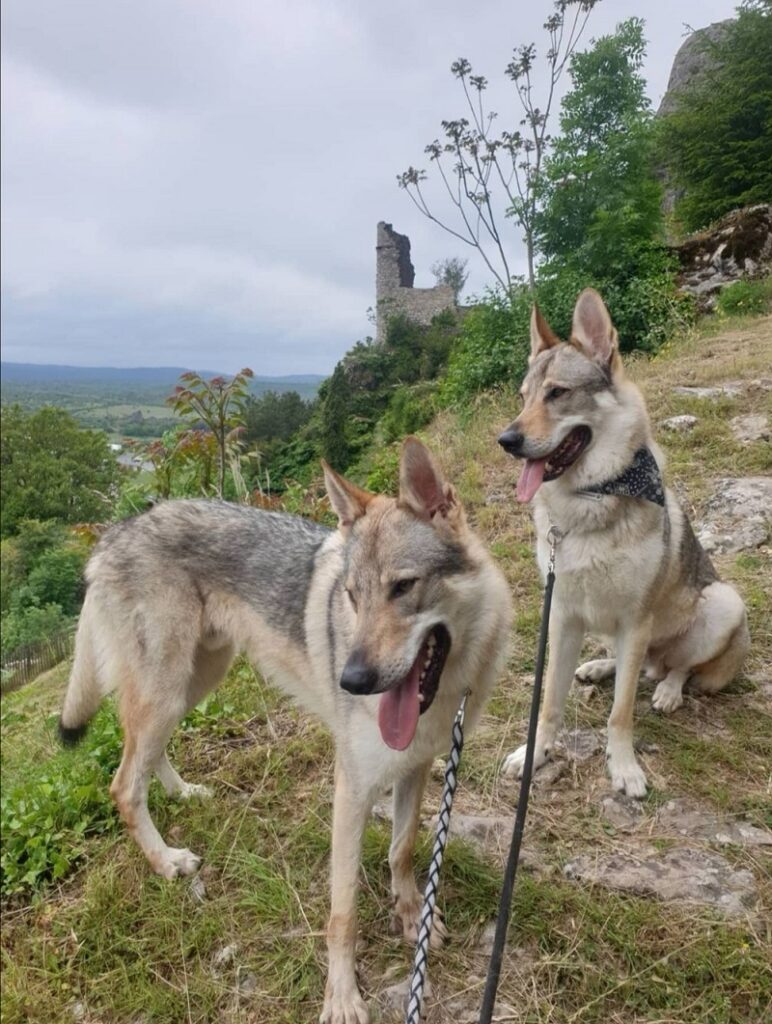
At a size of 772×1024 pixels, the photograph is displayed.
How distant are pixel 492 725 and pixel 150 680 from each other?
1830 millimetres

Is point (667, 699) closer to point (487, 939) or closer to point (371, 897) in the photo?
point (487, 939)

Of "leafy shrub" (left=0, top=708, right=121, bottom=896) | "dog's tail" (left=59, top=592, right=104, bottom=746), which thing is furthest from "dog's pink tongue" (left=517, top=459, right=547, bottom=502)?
"leafy shrub" (left=0, top=708, right=121, bottom=896)

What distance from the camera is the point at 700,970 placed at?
2.12m

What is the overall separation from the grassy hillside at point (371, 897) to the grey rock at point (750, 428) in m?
3.02

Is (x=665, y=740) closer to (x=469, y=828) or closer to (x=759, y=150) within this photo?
(x=469, y=828)

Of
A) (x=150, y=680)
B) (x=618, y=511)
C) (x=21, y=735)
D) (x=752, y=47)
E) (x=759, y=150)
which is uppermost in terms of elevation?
(x=752, y=47)

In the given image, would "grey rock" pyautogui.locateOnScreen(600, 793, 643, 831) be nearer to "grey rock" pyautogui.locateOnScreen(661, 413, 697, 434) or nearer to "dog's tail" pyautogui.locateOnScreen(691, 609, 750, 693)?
"dog's tail" pyautogui.locateOnScreen(691, 609, 750, 693)

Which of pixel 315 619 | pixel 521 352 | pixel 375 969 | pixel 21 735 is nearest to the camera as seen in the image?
pixel 375 969

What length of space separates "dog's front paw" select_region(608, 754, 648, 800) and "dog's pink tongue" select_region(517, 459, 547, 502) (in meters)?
1.34

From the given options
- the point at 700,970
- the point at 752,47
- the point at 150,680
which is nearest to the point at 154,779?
the point at 150,680

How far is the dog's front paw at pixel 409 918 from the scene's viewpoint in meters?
2.45

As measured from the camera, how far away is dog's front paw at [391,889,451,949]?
2454 millimetres

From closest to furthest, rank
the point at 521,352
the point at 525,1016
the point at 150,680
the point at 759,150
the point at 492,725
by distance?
the point at 525,1016 < the point at 150,680 < the point at 492,725 < the point at 521,352 < the point at 759,150

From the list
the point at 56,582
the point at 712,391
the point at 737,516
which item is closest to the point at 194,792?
the point at 737,516
